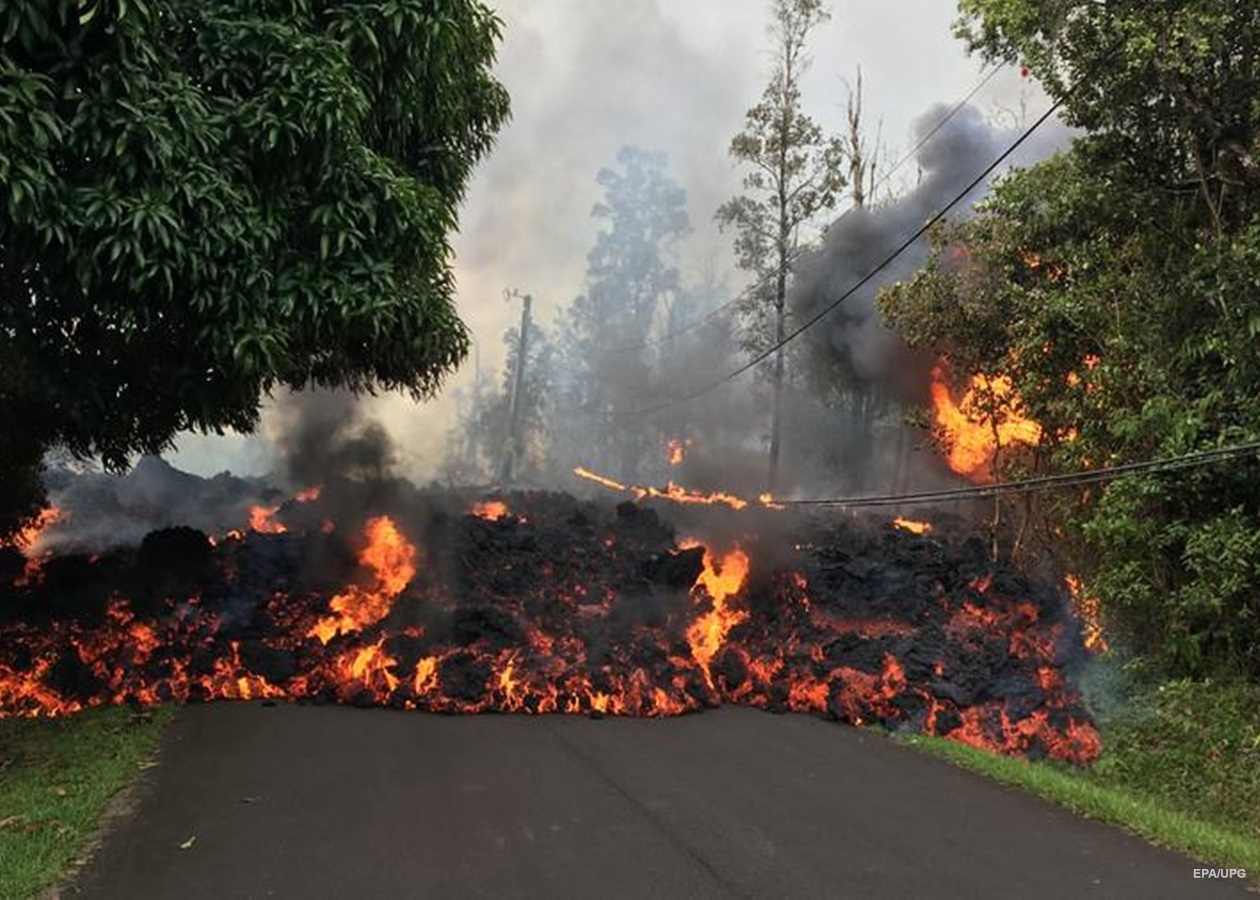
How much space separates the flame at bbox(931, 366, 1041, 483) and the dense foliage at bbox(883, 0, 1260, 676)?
1.65 meters

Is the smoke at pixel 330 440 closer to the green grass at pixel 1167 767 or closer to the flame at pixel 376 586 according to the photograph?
the flame at pixel 376 586

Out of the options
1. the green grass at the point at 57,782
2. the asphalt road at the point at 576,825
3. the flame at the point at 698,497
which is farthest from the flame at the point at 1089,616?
the green grass at the point at 57,782

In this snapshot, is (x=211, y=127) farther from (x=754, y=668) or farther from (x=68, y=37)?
(x=754, y=668)

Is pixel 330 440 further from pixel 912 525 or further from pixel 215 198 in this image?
pixel 912 525

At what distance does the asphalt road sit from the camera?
5527 millimetres

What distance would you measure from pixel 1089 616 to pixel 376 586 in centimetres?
970

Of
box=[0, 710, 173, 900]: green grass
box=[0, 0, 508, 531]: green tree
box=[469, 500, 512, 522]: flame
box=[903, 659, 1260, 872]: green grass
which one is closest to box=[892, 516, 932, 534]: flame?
box=[469, 500, 512, 522]: flame

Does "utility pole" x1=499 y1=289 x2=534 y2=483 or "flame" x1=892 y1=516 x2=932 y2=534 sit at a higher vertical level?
"utility pole" x1=499 y1=289 x2=534 y2=483

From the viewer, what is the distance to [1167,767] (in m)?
9.17

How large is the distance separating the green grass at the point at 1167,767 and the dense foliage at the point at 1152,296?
1.85ft

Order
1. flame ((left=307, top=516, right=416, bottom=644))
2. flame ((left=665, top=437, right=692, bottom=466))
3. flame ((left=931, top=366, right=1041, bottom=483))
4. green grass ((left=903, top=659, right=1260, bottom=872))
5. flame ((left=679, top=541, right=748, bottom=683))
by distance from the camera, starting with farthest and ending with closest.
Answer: flame ((left=665, top=437, right=692, bottom=466)) < flame ((left=931, top=366, right=1041, bottom=483)) < flame ((left=679, top=541, right=748, bottom=683)) < flame ((left=307, top=516, right=416, bottom=644)) < green grass ((left=903, top=659, right=1260, bottom=872))

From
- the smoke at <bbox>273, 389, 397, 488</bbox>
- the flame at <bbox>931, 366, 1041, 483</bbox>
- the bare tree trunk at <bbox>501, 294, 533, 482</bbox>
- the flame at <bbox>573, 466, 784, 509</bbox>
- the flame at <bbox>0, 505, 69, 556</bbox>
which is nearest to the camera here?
the flame at <bbox>0, 505, 69, 556</bbox>

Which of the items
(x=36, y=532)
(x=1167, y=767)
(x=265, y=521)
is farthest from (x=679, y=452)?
(x=1167, y=767)

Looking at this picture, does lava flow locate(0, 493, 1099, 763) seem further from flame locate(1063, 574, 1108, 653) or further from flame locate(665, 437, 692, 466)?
flame locate(665, 437, 692, 466)
